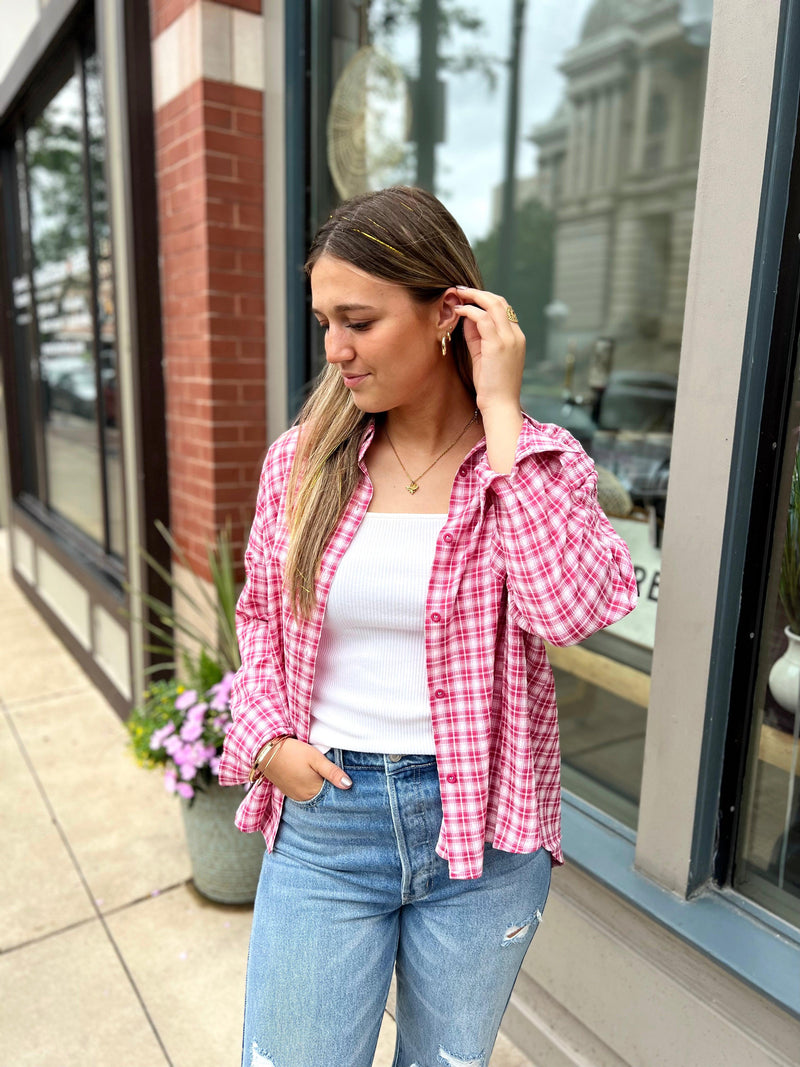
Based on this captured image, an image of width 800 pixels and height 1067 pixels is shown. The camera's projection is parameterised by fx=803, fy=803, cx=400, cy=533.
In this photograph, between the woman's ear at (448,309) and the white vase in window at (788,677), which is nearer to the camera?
the woman's ear at (448,309)

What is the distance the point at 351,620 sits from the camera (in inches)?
47.4

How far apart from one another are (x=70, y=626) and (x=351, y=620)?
13.6 feet

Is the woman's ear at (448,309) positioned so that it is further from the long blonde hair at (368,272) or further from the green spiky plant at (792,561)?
the green spiky plant at (792,561)

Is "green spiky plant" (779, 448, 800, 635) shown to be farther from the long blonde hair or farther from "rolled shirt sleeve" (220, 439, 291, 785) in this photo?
"rolled shirt sleeve" (220, 439, 291, 785)

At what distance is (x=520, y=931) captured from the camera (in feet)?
4.00

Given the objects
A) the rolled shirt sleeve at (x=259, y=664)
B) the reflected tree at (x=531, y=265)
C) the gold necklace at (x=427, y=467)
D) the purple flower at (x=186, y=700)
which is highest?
the reflected tree at (x=531, y=265)

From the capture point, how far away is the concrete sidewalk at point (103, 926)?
2.08m

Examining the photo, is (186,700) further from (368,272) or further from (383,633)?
(368,272)

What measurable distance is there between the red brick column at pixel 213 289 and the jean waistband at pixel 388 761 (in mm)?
1894

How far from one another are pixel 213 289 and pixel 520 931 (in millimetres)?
2303

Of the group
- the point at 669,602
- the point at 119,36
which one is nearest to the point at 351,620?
the point at 669,602

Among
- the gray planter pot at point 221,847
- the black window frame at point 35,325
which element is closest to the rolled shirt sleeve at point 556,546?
the gray planter pot at point 221,847

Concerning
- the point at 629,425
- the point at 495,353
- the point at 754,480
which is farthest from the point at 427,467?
the point at 629,425

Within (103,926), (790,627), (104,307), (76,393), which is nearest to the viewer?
(790,627)
